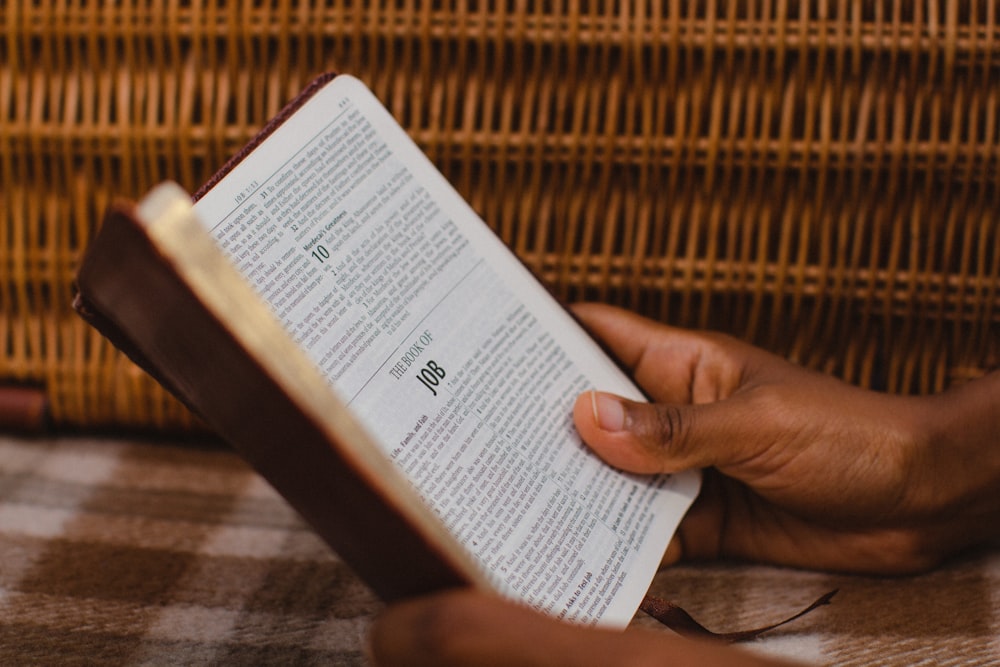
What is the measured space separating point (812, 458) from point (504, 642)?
1.32 feet

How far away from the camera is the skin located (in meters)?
0.64

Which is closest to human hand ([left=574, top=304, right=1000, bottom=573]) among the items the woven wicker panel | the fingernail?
the fingernail

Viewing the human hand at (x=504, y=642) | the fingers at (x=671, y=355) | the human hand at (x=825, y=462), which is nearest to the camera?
Result: the human hand at (x=504, y=642)

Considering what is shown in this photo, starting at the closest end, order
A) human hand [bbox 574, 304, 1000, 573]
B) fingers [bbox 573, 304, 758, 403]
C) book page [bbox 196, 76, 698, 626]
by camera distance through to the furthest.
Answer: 1. book page [bbox 196, 76, 698, 626]
2. human hand [bbox 574, 304, 1000, 573]
3. fingers [bbox 573, 304, 758, 403]

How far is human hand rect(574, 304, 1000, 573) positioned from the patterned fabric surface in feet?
0.07

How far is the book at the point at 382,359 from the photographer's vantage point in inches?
14.2

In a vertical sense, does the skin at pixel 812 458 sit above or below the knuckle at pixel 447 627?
below

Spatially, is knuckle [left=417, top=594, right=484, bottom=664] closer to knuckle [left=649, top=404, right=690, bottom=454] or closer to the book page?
the book page

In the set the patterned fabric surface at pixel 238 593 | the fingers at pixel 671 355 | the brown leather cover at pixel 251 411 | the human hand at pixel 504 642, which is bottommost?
the patterned fabric surface at pixel 238 593

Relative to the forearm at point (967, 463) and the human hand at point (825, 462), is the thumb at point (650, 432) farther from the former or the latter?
the forearm at point (967, 463)

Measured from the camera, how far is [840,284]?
2.62 feet

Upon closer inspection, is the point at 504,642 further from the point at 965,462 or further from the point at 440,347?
A: the point at 965,462

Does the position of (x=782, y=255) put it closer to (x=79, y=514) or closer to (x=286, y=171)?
(x=286, y=171)

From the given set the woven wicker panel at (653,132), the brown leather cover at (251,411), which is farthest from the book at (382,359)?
the woven wicker panel at (653,132)
